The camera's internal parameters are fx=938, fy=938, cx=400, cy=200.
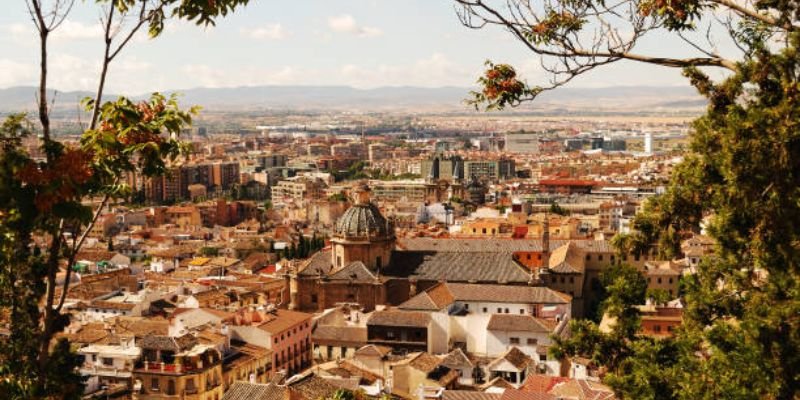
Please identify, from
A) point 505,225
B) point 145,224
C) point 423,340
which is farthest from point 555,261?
point 145,224

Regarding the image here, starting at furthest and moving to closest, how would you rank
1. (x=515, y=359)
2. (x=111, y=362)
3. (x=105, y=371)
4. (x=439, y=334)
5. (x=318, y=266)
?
(x=318, y=266) < (x=439, y=334) < (x=515, y=359) < (x=111, y=362) < (x=105, y=371)

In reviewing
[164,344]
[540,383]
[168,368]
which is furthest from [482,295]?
[168,368]

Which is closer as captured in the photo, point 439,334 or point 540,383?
point 540,383

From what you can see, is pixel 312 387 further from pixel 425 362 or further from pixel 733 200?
pixel 733 200

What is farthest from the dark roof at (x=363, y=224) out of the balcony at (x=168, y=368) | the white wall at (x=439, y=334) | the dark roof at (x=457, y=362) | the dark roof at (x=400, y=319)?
the balcony at (x=168, y=368)

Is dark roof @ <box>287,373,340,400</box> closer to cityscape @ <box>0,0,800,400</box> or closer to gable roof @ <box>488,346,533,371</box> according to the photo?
cityscape @ <box>0,0,800,400</box>

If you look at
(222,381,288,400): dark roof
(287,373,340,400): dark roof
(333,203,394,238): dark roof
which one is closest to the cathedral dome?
(333,203,394,238): dark roof

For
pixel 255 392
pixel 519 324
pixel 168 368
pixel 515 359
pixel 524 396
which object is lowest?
pixel 515 359
